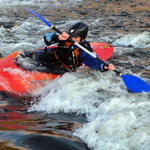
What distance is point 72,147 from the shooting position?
7.83 ft

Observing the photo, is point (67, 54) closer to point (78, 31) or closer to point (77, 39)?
point (77, 39)

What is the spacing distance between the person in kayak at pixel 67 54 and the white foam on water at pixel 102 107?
20 cm

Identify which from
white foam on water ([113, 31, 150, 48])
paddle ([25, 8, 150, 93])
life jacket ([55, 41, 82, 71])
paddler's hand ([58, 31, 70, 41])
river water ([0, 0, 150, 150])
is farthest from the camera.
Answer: white foam on water ([113, 31, 150, 48])

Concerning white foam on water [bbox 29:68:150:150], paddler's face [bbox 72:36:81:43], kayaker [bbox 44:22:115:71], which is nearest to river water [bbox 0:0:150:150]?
white foam on water [bbox 29:68:150:150]

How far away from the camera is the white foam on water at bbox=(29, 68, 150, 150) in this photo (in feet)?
8.08

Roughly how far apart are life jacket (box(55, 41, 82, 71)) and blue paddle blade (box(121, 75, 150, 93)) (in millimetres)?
768

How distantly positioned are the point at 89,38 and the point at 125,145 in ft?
17.8

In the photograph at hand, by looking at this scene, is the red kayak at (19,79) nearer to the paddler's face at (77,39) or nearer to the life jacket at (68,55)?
the life jacket at (68,55)

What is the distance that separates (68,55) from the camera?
3992mm

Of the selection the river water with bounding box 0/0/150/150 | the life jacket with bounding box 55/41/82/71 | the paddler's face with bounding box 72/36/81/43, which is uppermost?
the paddler's face with bounding box 72/36/81/43

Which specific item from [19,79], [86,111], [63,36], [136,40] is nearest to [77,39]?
[63,36]

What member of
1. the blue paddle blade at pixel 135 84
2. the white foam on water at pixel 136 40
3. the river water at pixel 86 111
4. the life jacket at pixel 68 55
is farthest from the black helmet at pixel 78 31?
the white foam on water at pixel 136 40

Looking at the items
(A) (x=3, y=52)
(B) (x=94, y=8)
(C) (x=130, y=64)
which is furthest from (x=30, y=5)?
(C) (x=130, y=64)

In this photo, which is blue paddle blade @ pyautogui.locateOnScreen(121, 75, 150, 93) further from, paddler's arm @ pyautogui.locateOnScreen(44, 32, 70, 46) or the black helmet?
paddler's arm @ pyautogui.locateOnScreen(44, 32, 70, 46)
